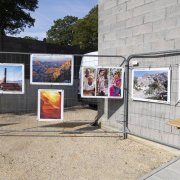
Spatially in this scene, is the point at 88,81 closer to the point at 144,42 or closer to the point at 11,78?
the point at 144,42

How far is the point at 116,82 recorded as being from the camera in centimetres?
843

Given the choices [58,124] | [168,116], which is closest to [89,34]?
[58,124]

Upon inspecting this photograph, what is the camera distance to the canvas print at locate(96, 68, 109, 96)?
27.5 feet

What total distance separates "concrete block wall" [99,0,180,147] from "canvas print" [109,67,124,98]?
1.29 feet

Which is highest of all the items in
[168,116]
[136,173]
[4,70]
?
[4,70]

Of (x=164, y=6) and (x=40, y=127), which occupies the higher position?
(x=164, y=6)

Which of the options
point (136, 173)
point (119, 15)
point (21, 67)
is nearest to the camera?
point (136, 173)

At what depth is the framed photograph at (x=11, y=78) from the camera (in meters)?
8.23

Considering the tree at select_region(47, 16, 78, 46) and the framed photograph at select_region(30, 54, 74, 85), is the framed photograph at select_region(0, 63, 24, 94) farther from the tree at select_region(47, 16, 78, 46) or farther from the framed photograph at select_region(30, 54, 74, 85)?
the tree at select_region(47, 16, 78, 46)

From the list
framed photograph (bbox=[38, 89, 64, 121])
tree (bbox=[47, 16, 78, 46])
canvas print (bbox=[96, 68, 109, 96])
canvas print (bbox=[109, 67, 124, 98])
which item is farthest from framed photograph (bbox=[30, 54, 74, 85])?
tree (bbox=[47, 16, 78, 46])

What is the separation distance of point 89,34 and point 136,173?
4793cm

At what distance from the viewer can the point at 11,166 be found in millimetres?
6289

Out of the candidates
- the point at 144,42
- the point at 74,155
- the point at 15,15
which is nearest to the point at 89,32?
the point at 15,15

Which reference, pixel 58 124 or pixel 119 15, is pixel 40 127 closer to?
pixel 58 124
